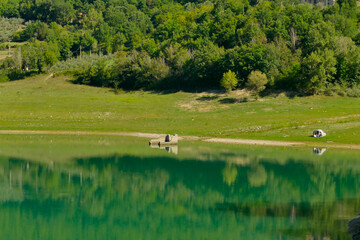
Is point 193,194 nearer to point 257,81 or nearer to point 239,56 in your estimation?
point 257,81

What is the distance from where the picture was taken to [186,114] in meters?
92.1

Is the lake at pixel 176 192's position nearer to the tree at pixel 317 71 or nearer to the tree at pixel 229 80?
the tree at pixel 317 71

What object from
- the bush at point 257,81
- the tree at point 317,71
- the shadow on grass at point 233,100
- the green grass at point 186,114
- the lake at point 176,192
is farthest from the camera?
the bush at point 257,81

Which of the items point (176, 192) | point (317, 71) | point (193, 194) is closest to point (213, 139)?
point (176, 192)

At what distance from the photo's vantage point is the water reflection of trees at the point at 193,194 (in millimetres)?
32938

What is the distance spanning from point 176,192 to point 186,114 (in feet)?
164

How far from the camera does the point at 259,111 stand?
299 feet

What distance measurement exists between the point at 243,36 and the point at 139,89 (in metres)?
27.8

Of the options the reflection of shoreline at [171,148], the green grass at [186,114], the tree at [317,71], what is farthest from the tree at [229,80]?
the reflection of shoreline at [171,148]

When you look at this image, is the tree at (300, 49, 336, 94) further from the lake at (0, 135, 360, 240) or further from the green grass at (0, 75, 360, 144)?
the lake at (0, 135, 360, 240)

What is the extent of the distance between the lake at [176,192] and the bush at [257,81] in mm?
35817

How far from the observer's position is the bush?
102 m

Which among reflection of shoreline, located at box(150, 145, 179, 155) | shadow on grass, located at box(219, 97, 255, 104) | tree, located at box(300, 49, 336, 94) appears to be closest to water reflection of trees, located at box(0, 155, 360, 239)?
reflection of shoreline, located at box(150, 145, 179, 155)

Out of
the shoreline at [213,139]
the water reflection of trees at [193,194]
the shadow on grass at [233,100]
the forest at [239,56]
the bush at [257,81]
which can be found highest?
the forest at [239,56]
